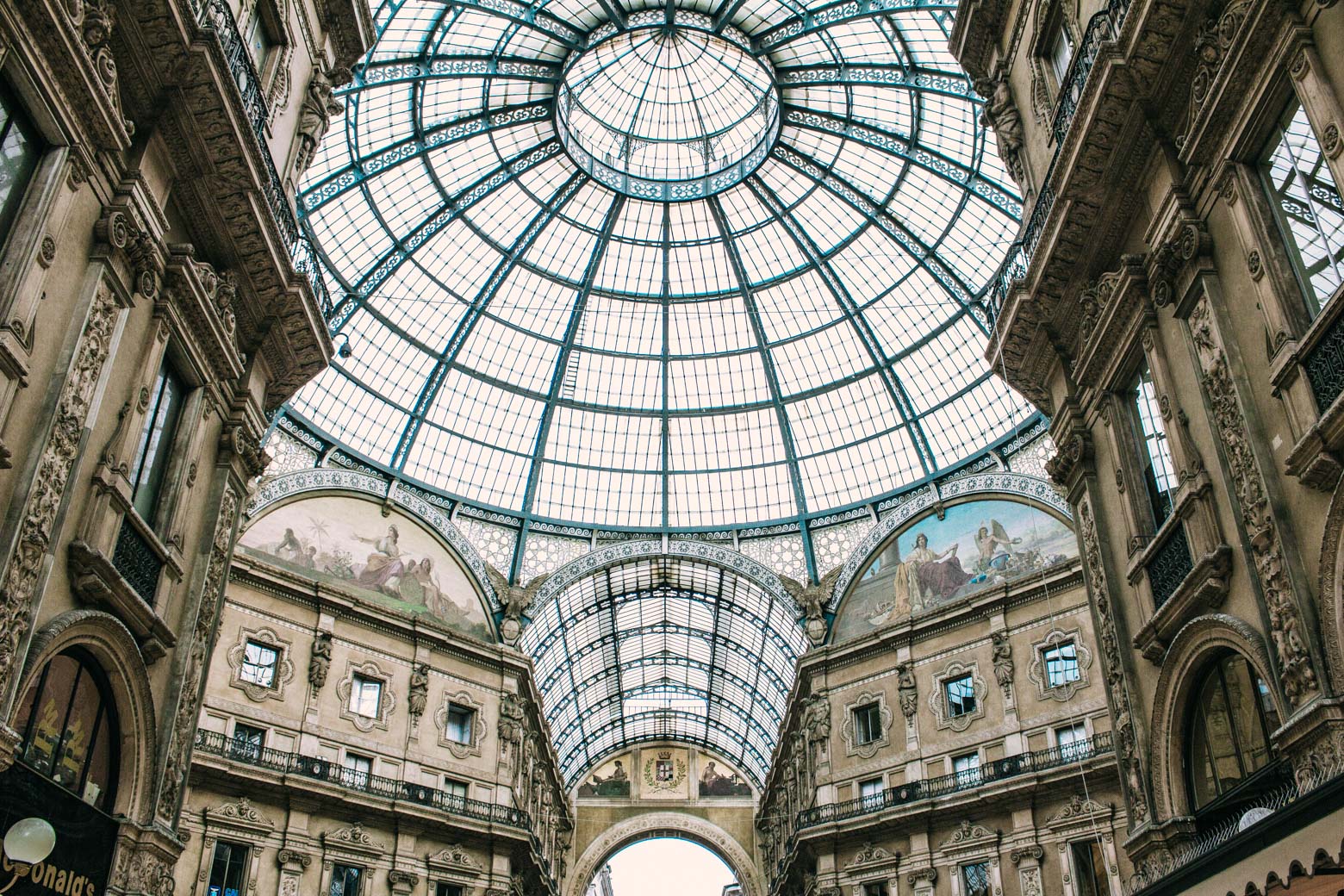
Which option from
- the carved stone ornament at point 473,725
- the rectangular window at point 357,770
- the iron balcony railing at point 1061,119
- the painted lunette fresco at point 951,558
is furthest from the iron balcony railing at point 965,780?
the rectangular window at point 357,770

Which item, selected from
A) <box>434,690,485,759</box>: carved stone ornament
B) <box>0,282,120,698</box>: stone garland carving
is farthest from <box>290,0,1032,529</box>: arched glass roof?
<box>0,282,120,698</box>: stone garland carving

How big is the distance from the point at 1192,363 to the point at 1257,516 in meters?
2.98

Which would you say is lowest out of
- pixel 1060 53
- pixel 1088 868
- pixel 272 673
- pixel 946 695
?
pixel 1088 868

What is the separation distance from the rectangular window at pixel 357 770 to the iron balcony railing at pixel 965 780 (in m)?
15.4

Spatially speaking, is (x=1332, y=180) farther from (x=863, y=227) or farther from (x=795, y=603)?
(x=795, y=603)

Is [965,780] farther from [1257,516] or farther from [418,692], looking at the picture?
[1257,516]

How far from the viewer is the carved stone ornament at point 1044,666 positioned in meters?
32.3

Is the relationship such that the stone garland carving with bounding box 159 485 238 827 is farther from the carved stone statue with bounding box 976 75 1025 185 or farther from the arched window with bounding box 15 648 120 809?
the carved stone statue with bounding box 976 75 1025 185

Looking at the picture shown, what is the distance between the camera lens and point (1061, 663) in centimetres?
3312

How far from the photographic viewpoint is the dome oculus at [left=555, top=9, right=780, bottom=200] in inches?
1475

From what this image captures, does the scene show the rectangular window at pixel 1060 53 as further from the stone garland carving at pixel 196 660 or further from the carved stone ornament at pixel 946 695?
the carved stone ornament at pixel 946 695

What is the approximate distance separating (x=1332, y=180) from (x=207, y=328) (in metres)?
15.8

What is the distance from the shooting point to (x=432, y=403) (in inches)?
1649

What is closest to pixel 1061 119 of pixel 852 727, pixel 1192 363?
pixel 1192 363
